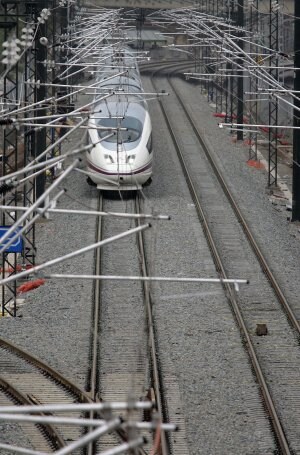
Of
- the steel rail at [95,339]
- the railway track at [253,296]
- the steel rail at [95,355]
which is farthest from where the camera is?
the railway track at [253,296]

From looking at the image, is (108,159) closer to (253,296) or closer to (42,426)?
(253,296)

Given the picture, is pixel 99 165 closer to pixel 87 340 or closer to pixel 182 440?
pixel 87 340

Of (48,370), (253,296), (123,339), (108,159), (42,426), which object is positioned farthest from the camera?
(108,159)

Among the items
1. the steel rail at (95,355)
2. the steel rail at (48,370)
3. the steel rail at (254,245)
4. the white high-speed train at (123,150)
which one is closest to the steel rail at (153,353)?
the steel rail at (95,355)

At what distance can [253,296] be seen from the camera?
20.5m

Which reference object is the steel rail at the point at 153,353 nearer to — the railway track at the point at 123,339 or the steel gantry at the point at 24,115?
the railway track at the point at 123,339

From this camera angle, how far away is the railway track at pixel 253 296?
1493 cm

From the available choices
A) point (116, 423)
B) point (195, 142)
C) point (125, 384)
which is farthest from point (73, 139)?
point (116, 423)

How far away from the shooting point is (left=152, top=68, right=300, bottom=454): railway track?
49.0 ft

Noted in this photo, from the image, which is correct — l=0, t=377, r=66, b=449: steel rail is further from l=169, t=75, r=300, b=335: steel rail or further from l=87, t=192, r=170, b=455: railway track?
l=169, t=75, r=300, b=335: steel rail

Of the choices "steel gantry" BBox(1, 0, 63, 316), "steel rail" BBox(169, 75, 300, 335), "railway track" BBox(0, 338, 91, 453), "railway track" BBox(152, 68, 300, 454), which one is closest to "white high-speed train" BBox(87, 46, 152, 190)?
"steel gantry" BBox(1, 0, 63, 316)

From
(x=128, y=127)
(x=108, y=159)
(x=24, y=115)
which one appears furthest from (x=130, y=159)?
(x=24, y=115)

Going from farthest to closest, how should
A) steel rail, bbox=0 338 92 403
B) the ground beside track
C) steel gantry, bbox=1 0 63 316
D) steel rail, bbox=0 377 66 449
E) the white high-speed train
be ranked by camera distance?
the white high-speed train
steel gantry, bbox=1 0 63 316
steel rail, bbox=0 338 92 403
the ground beside track
steel rail, bbox=0 377 66 449

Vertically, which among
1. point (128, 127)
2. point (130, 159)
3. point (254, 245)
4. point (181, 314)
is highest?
point (128, 127)
